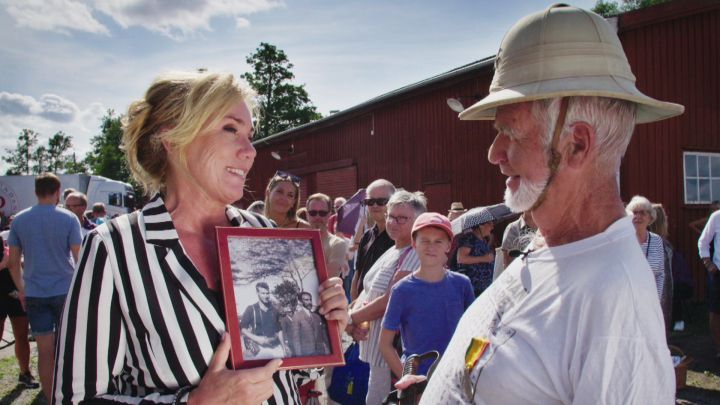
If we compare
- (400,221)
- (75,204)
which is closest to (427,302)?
(400,221)

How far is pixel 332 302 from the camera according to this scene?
1775mm

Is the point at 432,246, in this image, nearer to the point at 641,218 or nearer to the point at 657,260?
the point at 657,260

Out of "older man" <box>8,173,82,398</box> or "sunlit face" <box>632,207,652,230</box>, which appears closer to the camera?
"sunlit face" <box>632,207,652,230</box>

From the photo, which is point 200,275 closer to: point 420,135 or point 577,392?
point 577,392

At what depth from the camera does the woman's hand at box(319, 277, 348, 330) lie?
5.82ft

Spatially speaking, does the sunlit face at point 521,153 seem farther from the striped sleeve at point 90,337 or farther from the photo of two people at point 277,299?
the striped sleeve at point 90,337

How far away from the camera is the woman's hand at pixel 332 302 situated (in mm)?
1772

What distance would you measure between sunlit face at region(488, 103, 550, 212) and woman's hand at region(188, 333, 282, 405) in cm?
93

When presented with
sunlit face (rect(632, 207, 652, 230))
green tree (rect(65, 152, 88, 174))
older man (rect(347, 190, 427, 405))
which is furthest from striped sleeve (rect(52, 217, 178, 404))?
green tree (rect(65, 152, 88, 174))

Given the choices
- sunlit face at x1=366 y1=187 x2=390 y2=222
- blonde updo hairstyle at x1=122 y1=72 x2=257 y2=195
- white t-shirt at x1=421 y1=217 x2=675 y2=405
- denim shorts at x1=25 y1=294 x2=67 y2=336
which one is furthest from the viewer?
denim shorts at x1=25 y1=294 x2=67 y2=336

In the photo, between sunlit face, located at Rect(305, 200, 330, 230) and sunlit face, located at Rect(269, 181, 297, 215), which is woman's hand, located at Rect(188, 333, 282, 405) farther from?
sunlit face, located at Rect(305, 200, 330, 230)

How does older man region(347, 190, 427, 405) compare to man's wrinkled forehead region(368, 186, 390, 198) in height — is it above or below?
below

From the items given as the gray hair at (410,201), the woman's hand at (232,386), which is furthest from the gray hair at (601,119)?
the gray hair at (410,201)

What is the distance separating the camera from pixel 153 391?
5.25ft
